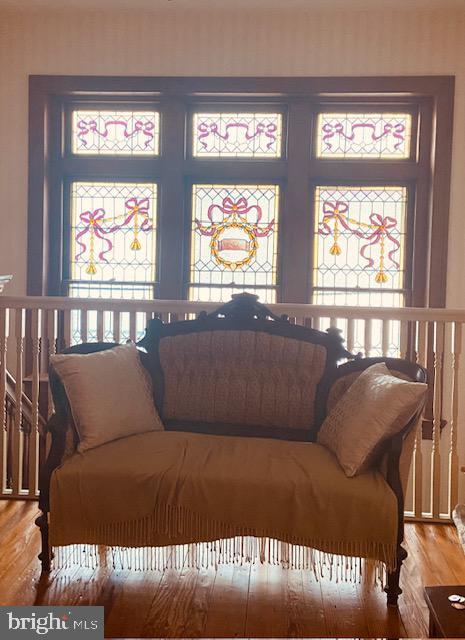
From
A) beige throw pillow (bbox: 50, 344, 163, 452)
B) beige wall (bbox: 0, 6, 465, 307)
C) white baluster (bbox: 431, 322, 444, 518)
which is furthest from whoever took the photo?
beige wall (bbox: 0, 6, 465, 307)

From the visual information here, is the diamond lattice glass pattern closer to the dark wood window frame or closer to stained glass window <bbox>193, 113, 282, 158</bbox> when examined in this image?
the dark wood window frame

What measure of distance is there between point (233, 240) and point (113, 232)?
3.12ft

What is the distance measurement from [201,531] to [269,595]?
14.5 inches

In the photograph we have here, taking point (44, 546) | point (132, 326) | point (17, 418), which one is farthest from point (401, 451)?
point (17, 418)

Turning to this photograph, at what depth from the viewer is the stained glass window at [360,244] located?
5.19 metres

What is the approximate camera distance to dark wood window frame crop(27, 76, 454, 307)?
16.3ft

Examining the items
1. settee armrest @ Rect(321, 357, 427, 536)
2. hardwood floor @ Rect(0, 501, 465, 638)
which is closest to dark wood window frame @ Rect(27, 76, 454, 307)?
settee armrest @ Rect(321, 357, 427, 536)

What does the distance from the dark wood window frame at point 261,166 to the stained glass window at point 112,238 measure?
0.10 meters

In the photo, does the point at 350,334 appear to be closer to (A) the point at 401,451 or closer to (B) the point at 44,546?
(A) the point at 401,451

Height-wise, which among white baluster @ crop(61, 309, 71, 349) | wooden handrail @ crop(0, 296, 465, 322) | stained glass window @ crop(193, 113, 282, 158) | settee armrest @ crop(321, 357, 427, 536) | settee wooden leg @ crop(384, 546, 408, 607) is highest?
stained glass window @ crop(193, 113, 282, 158)

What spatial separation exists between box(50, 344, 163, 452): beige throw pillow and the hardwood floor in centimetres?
53

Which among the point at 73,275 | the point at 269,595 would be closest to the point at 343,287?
the point at 73,275

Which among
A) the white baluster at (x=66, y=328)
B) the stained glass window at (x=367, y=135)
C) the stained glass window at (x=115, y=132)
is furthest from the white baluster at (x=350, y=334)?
the stained glass window at (x=115, y=132)
